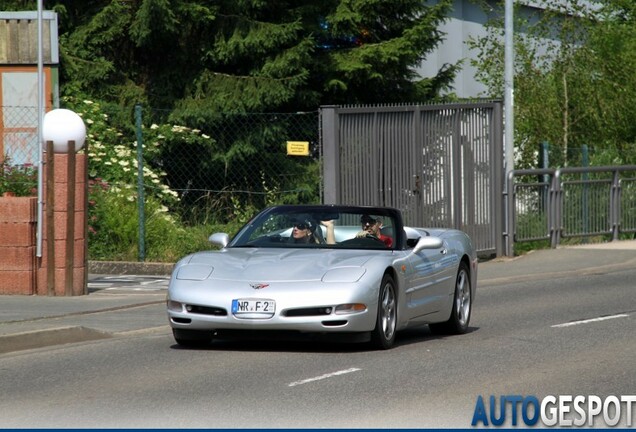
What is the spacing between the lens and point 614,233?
27.6m

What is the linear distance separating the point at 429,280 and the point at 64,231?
201 inches

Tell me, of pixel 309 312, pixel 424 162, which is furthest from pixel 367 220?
pixel 424 162

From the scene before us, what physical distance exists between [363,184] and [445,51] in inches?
999

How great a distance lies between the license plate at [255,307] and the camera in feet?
39.5

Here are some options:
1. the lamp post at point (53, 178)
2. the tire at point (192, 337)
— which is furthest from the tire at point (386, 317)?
the lamp post at point (53, 178)

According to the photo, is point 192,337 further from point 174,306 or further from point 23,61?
point 23,61

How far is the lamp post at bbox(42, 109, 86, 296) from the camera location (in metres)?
16.9

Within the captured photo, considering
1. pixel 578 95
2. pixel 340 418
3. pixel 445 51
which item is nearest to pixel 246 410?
pixel 340 418

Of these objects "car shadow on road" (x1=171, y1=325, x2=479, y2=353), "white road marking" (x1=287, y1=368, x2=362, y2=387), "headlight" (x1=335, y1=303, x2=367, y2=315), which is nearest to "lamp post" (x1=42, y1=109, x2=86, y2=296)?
"car shadow on road" (x1=171, y1=325, x2=479, y2=353)

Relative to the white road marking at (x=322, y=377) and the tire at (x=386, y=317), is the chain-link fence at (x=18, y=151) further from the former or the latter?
the white road marking at (x=322, y=377)

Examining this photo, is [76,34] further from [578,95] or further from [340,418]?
[340,418]

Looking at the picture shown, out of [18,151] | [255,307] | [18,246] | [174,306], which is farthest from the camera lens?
[18,151]

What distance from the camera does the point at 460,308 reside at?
14.5 m

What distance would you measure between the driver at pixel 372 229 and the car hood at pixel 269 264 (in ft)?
1.71
